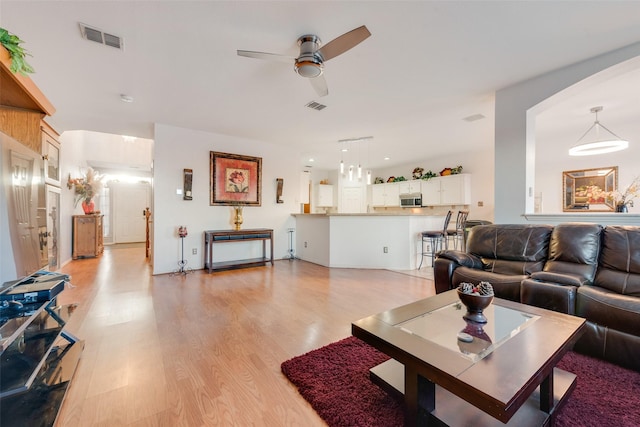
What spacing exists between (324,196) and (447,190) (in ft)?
13.1

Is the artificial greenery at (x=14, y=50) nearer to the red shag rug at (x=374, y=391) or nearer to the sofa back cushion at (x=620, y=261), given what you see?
the red shag rug at (x=374, y=391)

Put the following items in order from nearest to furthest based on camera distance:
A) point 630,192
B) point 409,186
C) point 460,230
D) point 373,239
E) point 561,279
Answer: point 561,279 < point 630,192 < point 373,239 < point 460,230 < point 409,186

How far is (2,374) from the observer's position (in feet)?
3.74

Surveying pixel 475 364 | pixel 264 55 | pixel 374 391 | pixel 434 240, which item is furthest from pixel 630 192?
pixel 264 55

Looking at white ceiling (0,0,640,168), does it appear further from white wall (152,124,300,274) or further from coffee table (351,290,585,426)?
coffee table (351,290,585,426)

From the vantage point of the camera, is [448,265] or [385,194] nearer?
[448,265]

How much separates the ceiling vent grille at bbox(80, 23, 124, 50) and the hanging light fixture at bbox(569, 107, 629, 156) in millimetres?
5986

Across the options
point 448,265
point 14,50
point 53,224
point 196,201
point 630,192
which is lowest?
point 448,265

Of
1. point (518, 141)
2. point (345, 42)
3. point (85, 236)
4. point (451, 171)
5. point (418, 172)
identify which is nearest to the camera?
point (345, 42)

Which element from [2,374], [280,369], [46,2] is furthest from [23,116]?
[280,369]

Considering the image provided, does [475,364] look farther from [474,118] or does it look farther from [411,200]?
[411,200]

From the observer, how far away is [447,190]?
680 cm

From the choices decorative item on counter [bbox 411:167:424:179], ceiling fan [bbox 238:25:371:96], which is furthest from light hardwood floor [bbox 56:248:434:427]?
decorative item on counter [bbox 411:167:424:179]

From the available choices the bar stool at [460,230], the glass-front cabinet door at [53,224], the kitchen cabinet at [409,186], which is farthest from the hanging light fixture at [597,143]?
the glass-front cabinet door at [53,224]
